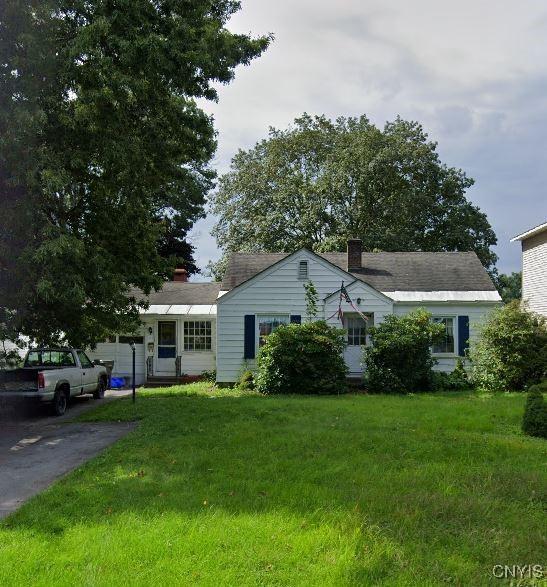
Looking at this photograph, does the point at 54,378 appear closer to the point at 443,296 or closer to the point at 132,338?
the point at 132,338

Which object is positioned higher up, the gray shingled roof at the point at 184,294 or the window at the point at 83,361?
the gray shingled roof at the point at 184,294

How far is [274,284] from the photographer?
1933 cm

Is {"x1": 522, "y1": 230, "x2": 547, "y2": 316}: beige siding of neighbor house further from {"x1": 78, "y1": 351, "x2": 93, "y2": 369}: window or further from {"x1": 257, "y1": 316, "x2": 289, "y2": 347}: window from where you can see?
{"x1": 78, "y1": 351, "x2": 93, "y2": 369}: window

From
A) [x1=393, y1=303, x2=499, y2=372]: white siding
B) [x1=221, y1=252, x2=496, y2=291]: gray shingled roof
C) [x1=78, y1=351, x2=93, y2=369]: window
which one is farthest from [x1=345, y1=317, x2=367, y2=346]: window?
[x1=78, y1=351, x2=93, y2=369]: window

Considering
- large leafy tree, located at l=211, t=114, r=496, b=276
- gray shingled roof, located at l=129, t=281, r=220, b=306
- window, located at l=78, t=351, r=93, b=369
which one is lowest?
window, located at l=78, t=351, r=93, b=369

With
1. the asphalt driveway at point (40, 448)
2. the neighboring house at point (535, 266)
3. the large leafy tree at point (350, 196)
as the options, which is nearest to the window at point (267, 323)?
the asphalt driveway at point (40, 448)

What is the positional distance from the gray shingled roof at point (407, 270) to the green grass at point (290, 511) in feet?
36.9

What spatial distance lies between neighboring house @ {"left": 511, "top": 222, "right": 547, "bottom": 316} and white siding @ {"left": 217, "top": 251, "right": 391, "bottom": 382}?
684cm

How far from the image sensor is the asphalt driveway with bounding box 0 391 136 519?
6941 millimetres

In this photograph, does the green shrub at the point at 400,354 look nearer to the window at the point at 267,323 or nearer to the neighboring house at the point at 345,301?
the neighboring house at the point at 345,301

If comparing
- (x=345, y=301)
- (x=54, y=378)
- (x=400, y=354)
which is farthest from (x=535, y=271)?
(x=54, y=378)

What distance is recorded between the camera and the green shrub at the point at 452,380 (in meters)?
18.0

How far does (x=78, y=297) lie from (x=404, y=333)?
10.3m

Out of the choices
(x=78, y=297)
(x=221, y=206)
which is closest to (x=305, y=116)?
(x=221, y=206)
